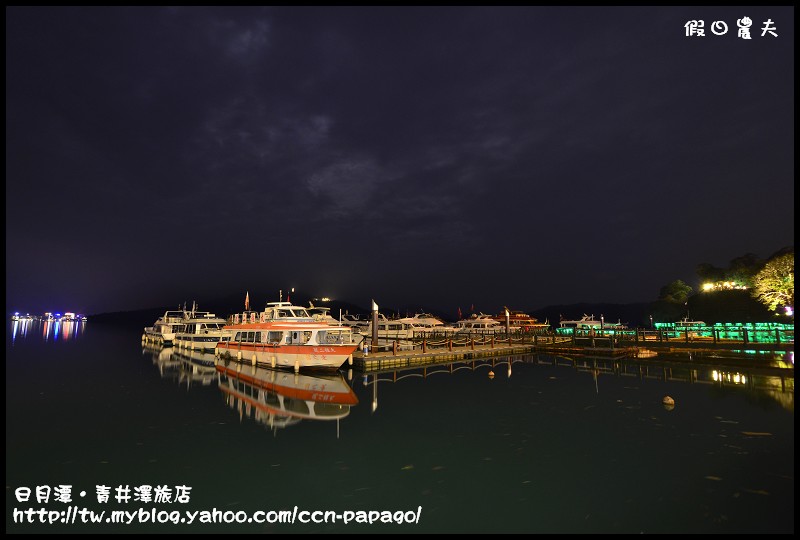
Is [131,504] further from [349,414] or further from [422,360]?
[422,360]

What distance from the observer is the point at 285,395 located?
24.3 m

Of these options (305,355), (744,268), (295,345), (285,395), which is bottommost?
(285,395)

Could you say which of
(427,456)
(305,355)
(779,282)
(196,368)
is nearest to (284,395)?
(305,355)

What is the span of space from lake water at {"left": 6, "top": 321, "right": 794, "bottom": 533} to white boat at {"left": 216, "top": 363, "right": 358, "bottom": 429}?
Result: 227 millimetres

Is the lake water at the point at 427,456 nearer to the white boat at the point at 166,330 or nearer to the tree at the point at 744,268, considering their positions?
the white boat at the point at 166,330

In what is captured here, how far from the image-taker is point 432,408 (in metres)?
22.0

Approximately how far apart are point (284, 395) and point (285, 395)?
62 millimetres

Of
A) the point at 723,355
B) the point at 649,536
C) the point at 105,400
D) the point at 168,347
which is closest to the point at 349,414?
the point at 649,536

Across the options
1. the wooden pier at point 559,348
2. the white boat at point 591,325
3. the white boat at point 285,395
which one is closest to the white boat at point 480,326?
the white boat at point 591,325

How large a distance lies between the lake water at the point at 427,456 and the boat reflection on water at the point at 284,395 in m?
0.23

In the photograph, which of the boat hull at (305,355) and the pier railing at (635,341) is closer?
the boat hull at (305,355)

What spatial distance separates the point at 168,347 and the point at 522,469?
221ft

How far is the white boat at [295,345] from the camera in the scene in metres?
30.3

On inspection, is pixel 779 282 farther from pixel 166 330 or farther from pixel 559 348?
pixel 166 330
